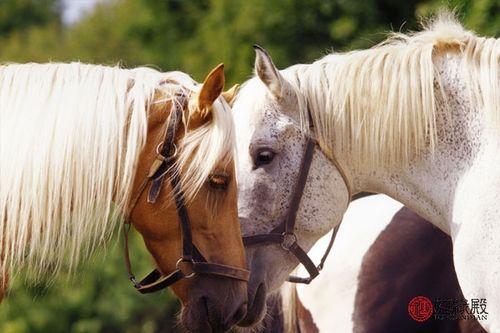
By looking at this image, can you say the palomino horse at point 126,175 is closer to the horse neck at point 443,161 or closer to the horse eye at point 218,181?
the horse eye at point 218,181

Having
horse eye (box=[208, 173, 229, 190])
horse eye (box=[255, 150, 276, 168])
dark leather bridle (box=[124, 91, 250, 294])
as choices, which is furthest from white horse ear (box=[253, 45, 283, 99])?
horse eye (box=[208, 173, 229, 190])

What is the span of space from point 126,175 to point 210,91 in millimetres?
449

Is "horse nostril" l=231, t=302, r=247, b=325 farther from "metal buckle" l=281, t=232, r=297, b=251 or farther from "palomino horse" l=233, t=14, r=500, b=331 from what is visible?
"metal buckle" l=281, t=232, r=297, b=251

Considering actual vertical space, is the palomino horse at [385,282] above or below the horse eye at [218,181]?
below

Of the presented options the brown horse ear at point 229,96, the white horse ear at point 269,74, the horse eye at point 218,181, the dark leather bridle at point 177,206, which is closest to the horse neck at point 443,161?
the white horse ear at point 269,74

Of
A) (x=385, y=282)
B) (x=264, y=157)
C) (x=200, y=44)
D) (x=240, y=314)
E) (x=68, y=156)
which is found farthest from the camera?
(x=200, y=44)

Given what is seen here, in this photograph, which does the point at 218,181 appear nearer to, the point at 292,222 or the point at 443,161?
the point at 292,222

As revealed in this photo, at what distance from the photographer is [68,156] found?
3.25 m

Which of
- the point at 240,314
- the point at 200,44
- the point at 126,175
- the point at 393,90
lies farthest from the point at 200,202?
the point at 200,44

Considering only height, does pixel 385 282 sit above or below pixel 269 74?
below

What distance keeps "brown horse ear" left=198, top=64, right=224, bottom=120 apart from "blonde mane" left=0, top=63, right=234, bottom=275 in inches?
2.8

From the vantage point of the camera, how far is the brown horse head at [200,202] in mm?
3445

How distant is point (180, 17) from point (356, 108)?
2084 cm

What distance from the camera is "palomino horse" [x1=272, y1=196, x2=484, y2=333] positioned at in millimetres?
4289
